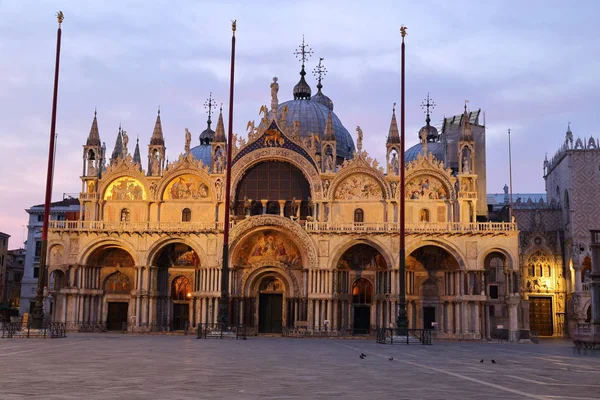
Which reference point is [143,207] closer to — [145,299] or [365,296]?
[145,299]

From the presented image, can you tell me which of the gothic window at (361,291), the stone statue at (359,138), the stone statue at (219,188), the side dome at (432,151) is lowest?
the gothic window at (361,291)

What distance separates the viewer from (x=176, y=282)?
5775 centimetres

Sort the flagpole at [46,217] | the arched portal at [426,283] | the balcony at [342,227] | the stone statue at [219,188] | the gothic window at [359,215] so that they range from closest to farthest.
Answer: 1. the flagpole at [46,217]
2. the balcony at [342,227]
3. the arched portal at [426,283]
4. the gothic window at [359,215]
5. the stone statue at [219,188]

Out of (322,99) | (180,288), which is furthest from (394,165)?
(322,99)

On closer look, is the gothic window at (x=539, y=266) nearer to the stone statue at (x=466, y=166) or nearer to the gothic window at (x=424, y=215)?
the stone statue at (x=466, y=166)

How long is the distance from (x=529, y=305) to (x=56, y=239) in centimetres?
3858

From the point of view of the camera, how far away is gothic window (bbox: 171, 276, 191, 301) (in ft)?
189

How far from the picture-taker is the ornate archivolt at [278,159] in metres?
55.7

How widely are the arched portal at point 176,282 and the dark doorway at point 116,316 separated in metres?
3.22

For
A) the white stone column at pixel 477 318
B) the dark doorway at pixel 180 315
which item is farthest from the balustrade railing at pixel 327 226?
the dark doorway at pixel 180 315

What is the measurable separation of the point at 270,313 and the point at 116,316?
12.0m

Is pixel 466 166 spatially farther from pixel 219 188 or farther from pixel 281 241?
pixel 219 188

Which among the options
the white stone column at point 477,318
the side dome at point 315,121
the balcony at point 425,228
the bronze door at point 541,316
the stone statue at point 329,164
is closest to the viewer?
the white stone column at point 477,318

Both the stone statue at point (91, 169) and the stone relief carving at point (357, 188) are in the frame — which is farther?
the stone statue at point (91, 169)
